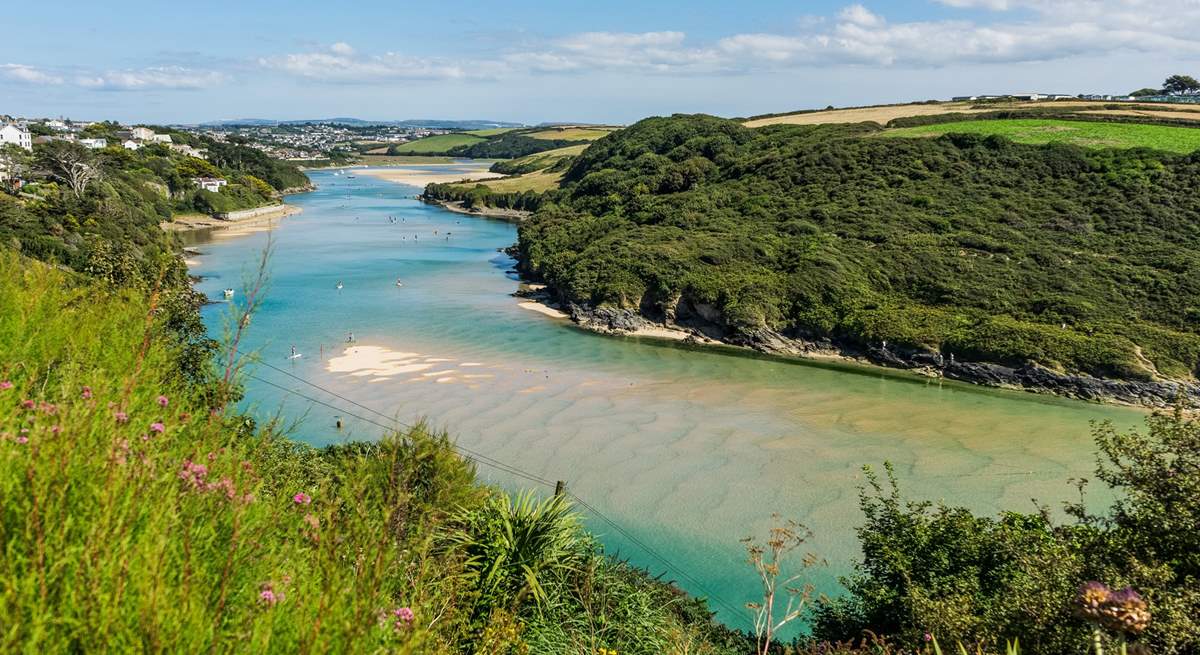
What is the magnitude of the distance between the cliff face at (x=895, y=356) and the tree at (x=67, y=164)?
4973 cm

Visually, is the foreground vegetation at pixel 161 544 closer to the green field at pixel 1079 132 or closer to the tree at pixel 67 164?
the green field at pixel 1079 132

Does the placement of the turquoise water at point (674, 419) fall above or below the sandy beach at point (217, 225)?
below

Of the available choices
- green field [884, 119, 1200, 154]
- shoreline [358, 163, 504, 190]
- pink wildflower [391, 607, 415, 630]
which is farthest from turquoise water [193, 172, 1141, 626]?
shoreline [358, 163, 504, 190]

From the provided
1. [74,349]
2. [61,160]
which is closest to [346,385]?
[74,349]

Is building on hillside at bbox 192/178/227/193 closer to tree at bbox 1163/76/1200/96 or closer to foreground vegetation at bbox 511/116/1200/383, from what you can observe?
foreground vegetation at bbox 511/116/1200/383

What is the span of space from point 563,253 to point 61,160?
1897 inches

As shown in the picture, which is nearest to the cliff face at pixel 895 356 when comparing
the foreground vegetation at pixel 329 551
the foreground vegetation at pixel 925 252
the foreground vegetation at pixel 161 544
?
the foreground vegetation at pixel 925 252

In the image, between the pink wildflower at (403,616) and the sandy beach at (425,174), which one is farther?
the sandy beach at (425,174)

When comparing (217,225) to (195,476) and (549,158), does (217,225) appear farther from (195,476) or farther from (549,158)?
(195,476)

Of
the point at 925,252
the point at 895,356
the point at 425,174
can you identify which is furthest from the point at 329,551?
the point at 425,174

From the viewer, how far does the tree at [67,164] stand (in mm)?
63250

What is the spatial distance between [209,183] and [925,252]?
3339 inches

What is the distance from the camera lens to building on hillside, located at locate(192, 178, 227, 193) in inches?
3442

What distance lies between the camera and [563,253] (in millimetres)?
53219
